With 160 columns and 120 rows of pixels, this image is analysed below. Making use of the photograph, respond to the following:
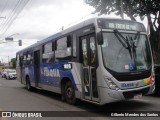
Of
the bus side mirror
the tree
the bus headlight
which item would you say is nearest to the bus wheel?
the bus headlight

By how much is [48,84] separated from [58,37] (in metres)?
2.68

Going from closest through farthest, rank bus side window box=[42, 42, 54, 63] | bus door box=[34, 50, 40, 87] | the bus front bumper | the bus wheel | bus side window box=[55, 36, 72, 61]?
the bus front bumper, the bus wheel, bus side window box=[55, 36, 72, 61], bus side window box=[42, 42, 54, 63], bus door box=[34, 50, 40, 87]

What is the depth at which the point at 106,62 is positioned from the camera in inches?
344

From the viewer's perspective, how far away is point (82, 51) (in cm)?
996

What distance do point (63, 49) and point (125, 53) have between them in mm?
3428

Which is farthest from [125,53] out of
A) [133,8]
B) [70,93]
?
[133,8]

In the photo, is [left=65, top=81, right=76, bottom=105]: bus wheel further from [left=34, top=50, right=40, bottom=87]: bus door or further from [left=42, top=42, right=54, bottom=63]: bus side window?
[left=34, top=50, right=40, bottom=87]: bus door

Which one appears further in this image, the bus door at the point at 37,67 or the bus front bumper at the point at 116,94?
the bus door at the point at 37,67

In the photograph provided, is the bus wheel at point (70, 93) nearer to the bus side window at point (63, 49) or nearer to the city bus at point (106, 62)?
the city bus at point (106, 62)

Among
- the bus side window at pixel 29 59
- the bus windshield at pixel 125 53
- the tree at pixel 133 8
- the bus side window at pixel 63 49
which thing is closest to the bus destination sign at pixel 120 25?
the bus windshield at pixel 125 53

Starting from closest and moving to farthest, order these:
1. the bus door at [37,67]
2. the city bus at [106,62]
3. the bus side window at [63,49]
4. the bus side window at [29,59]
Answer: the city bus at [106,62] < the bus side window at [63,49] < the bus door at [37,67] < the bus side window at [29,59]

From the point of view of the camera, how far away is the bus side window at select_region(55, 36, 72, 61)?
36.6ft

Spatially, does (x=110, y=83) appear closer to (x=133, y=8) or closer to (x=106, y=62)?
(x=106, y=62)

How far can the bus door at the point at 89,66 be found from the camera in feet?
29.9
